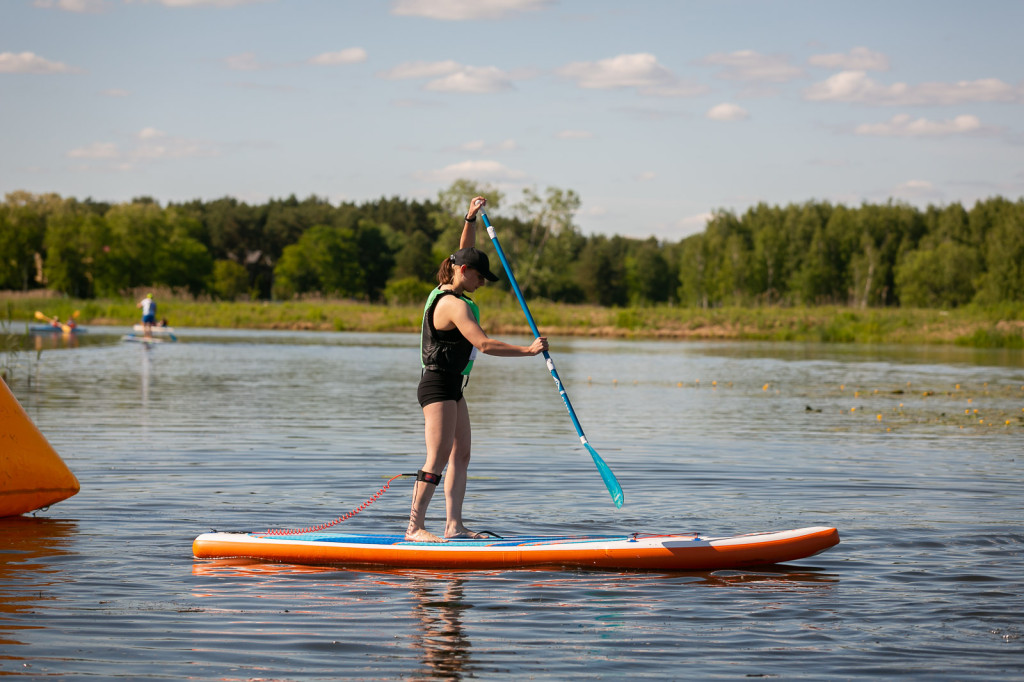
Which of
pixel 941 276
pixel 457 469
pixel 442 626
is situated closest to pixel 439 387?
pixel 457 469

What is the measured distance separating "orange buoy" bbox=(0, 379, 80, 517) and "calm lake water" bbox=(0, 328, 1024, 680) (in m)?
0.23

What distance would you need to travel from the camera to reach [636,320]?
63750 millimetres

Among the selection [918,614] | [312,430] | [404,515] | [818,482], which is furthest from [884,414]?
[918,614]

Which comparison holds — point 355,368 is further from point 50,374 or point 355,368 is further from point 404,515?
point 404,515

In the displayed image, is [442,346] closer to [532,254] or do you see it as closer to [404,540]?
[404,540]

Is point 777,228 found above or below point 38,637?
above

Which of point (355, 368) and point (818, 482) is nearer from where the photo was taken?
point (818, 482)

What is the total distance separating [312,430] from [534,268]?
7357cm

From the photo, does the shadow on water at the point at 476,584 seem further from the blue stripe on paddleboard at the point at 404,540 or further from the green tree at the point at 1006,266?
the green tree at the point at 1006,266

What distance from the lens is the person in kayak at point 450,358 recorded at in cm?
743

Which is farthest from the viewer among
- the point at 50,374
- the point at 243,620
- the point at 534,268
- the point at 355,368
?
the point at 534,268

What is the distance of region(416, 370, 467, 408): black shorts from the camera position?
755 cm

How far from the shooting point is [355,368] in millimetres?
31594

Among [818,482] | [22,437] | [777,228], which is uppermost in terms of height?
[777,228]
